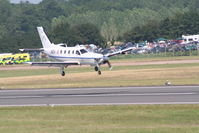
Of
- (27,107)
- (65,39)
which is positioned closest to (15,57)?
(65,39)

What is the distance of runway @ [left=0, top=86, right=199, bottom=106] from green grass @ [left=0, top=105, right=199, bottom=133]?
2.36m

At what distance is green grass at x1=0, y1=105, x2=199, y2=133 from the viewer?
20422mm

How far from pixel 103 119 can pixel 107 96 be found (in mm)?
9884

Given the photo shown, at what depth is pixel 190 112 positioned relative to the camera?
936 inches

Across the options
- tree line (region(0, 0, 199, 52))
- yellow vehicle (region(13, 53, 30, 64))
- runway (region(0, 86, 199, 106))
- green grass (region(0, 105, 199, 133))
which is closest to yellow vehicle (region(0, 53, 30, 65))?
yellow vehicle (region(13, 53, 30, 64))

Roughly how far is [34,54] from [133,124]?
9247 cm

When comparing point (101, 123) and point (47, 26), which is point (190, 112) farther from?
point (47, 26)

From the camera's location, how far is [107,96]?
32.7 m

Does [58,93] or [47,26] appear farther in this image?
[47,26]

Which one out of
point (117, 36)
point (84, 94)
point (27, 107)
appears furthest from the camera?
point (117, 36)

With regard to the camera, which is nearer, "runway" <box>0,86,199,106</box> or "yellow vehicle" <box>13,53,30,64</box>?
"runway" <box>0,86,199,106</box>

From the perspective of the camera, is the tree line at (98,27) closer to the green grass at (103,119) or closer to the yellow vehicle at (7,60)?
the yellow vehicle at (7,60)

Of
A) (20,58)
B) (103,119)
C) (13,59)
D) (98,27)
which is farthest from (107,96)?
(98,27)

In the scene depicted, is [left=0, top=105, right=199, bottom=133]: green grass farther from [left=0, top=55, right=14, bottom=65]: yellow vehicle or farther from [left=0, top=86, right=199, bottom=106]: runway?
[left=0, top=55, right=14, bottom=65]: yellow vehicle
